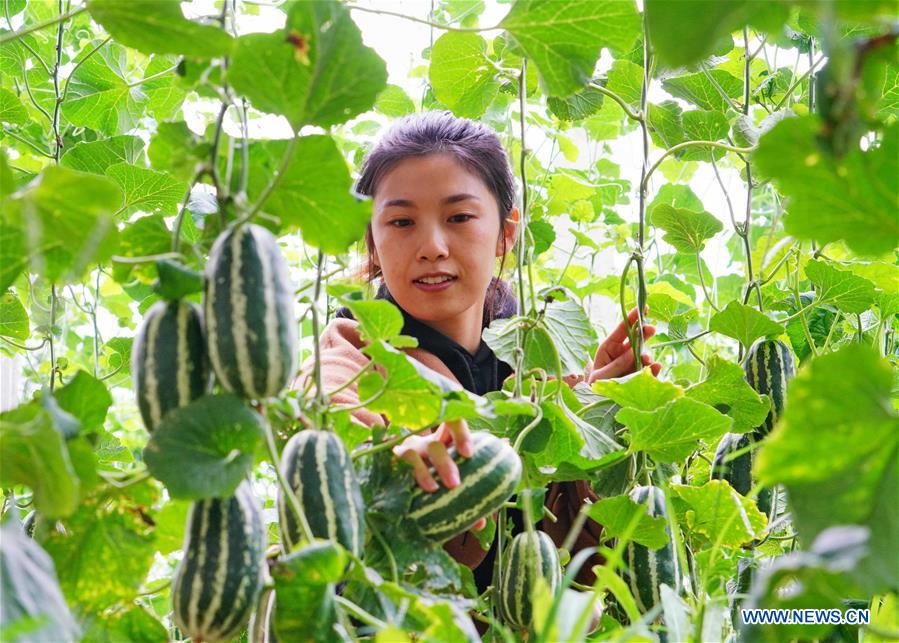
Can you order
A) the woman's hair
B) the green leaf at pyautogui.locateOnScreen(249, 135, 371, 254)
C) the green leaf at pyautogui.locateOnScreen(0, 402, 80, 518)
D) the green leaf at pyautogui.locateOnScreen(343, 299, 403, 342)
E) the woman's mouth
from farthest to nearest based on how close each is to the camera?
1. the woman's hair
2. the woman's mouth
3. the green leaf at pyautogui.locateOnScreen(343, 299, 403, 342)
4. the green leaf at pyautogui.locateOnScreen(249, 135, 371, 254)
5. the green leaf at pyautogui.locateOnScreen(0, 402, 80, 518)

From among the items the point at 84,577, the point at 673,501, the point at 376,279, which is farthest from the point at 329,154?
the point at 376,279

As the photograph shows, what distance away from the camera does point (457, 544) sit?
4.00ft

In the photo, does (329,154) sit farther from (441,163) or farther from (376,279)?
(376,279)

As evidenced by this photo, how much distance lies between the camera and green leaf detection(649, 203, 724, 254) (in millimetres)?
1516

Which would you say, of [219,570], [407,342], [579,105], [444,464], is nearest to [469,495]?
[444,464]

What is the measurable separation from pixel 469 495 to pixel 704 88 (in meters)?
0.93

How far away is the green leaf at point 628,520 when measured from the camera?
98cm

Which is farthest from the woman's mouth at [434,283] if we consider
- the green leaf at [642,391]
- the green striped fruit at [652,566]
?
the green striped fruit at [652,566]

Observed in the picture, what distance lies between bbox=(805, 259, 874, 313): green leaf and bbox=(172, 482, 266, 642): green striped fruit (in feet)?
3.18

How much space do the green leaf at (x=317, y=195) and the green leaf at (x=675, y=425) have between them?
17.6 inches

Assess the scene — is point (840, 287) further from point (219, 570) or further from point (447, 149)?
point (219, 570)

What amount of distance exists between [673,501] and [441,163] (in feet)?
2.34

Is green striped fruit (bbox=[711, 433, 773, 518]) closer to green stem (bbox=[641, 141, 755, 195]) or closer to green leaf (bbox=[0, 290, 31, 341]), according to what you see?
green stem (bbox=[641, 141, 755, 195])

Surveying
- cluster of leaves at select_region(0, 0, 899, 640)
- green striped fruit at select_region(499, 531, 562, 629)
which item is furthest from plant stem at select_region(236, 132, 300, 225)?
green striped fruit at select_region(499, 531, 562, 629)
